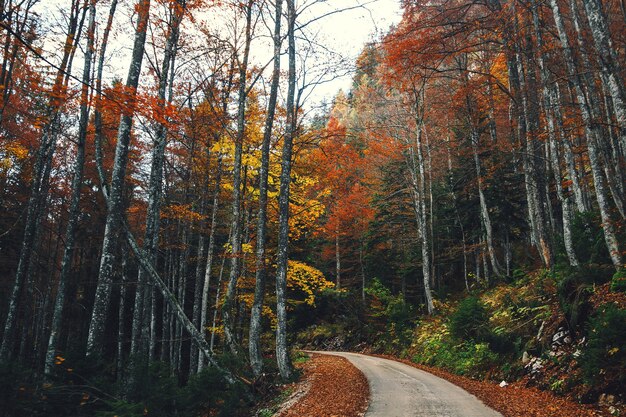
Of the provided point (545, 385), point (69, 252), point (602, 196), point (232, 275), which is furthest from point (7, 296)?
point (602, 196)

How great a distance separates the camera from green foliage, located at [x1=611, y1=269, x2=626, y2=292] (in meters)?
7.88

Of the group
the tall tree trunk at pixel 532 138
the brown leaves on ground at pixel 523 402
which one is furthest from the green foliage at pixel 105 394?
the tall tree trunk at pixel 532 138

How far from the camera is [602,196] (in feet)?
29.0

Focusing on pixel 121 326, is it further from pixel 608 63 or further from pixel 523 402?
pixel 608 63

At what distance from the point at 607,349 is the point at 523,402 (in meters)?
2.04

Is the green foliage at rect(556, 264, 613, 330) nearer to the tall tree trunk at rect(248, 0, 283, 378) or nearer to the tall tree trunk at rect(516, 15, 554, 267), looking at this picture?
the tall tree trunk at rect(516, 15, 554, 267)

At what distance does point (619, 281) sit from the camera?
800 centimetres

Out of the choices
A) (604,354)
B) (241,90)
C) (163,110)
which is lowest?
(604,354)

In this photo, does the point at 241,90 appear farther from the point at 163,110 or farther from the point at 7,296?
the point at 7,296

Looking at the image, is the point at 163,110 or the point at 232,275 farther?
the point at 232,275

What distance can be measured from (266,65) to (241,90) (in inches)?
54.6

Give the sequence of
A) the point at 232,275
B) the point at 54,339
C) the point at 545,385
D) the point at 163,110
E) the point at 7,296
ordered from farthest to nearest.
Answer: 1. the point at 7,296
2. the point at 232,275
3. the point at 54,339
4. the point at 545,385
5. the point at 163,110

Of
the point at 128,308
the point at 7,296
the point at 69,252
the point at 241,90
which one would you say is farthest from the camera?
the point at 128,308

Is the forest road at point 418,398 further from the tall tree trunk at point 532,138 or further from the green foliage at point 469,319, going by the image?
the tall tree trunk at point 532,138
